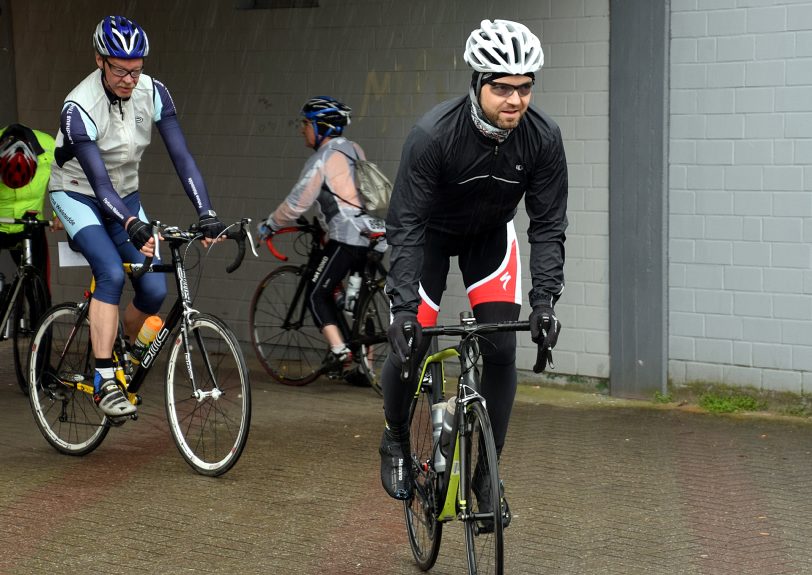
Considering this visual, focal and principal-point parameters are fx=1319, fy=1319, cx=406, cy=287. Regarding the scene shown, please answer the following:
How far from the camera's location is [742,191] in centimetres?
841

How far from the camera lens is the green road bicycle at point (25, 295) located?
A: 8.70m

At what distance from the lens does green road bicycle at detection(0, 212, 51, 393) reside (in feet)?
28.5

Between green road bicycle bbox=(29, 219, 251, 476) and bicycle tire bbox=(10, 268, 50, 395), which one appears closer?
green road bicycle bbox=(29, 219, 251, 476)

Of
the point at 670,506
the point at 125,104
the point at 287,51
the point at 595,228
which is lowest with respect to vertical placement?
the point at 670,506

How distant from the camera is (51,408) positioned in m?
7.67

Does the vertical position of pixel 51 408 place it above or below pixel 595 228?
below

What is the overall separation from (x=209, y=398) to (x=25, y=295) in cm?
253

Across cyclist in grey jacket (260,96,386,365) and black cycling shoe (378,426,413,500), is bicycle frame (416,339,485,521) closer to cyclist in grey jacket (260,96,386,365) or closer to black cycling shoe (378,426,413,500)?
black cycling shoe (378,426,413,500)

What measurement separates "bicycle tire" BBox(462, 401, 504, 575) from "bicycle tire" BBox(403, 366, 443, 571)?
210 mm

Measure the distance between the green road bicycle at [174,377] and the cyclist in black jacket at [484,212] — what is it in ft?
5.30

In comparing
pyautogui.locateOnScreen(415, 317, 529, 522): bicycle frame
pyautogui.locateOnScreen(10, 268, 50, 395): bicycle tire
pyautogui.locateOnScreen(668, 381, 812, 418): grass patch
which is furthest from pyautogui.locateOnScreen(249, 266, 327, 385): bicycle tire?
pyautogui.locateOnScreen(415, 317, 529, 522): bicycle frame

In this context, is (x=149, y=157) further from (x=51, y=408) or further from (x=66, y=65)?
(x=51, y=408)

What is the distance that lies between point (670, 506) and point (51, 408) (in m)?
3.61

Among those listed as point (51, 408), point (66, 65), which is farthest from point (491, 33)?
point (66, 65)
